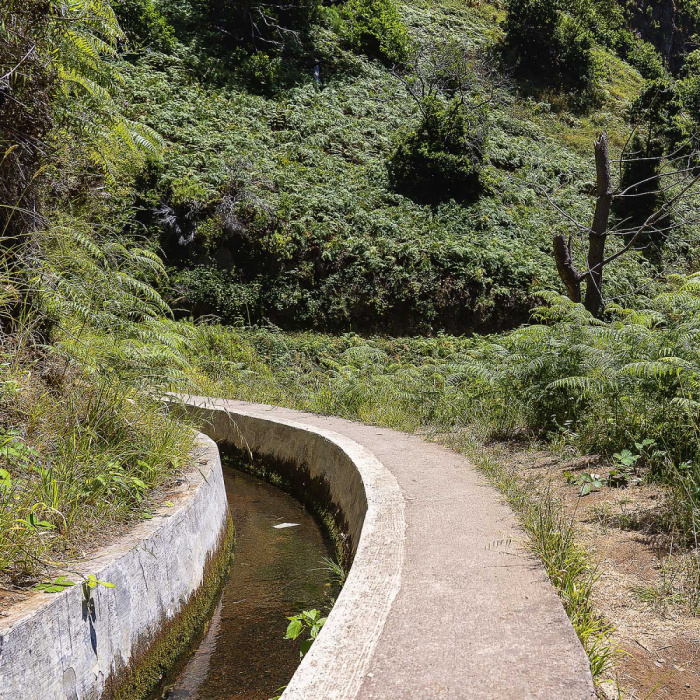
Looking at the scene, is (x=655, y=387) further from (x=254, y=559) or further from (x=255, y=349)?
(x=255, y=349)

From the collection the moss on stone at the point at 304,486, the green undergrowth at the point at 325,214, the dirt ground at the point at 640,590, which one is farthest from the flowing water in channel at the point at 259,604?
the green undergrowth at the point at 325,214

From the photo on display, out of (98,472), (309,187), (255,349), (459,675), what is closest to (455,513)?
(459,675)

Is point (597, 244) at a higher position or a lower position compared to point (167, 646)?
higher

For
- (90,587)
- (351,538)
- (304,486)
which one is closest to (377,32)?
(304,486)

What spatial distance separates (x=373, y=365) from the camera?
13.8 m

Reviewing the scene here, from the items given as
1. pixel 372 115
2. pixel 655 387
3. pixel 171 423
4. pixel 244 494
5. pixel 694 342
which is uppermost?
pixel 372 115

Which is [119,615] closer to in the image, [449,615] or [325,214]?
[449,615]

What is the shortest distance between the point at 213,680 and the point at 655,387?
3926mm

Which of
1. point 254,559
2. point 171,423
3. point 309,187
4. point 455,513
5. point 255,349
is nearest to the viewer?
point 455,513

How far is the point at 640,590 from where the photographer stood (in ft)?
10.6

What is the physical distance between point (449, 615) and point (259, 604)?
2.60 meters

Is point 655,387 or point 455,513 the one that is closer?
point 455,513

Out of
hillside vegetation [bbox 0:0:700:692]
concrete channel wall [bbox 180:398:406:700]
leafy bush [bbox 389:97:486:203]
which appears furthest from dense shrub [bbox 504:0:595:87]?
concrete channel wall [bbox 180:398:406:700]

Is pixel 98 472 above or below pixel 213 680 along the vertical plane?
above
